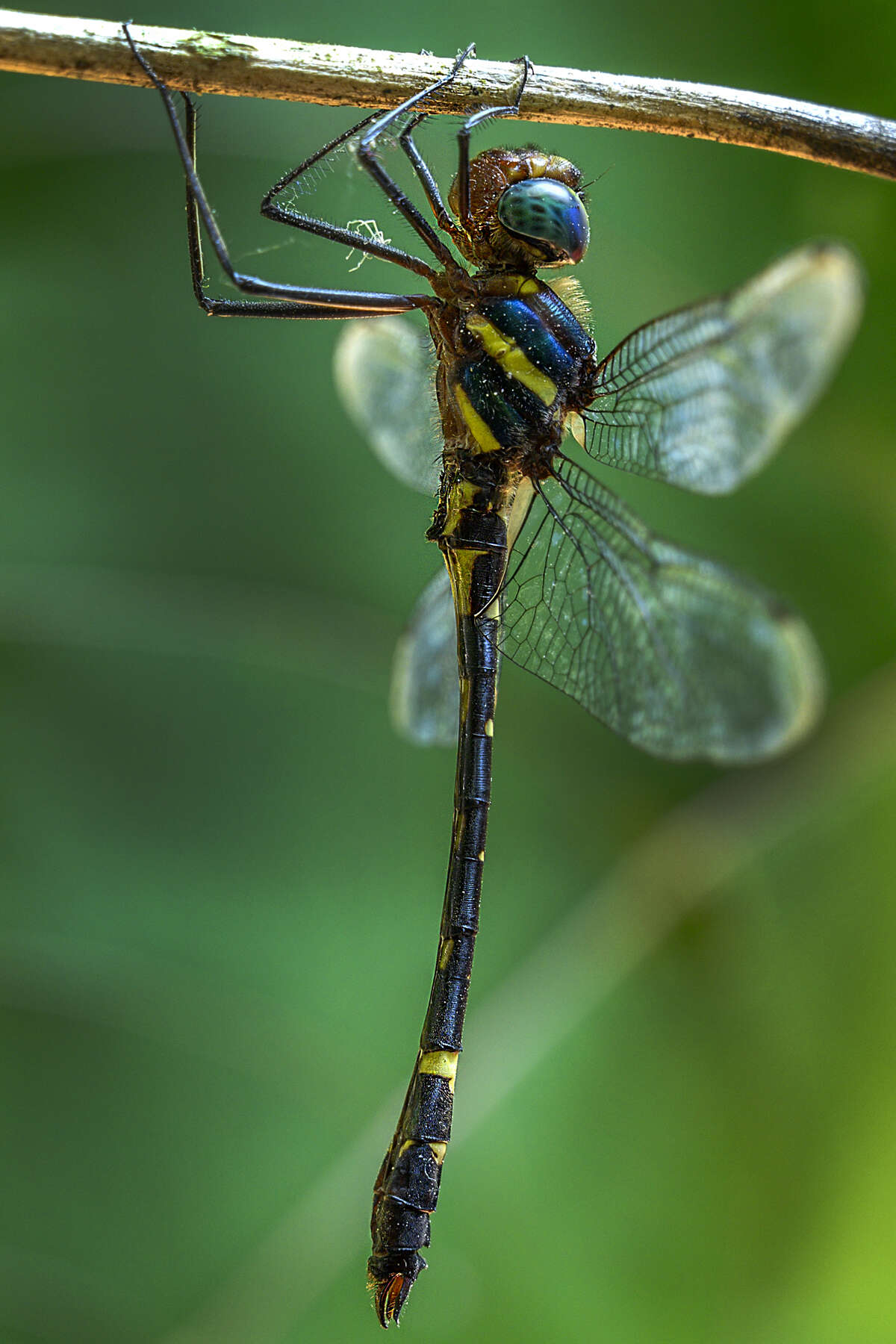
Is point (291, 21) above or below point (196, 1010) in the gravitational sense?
above

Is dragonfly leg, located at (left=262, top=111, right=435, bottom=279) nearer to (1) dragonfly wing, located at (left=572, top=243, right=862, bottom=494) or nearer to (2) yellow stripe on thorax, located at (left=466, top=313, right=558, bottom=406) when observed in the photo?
(2) yellow stripe on thorax, located at (left=466, top=313, right=558, bottom=406)

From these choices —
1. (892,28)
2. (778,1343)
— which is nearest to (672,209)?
(892,28)

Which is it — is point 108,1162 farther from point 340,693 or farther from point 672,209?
point 672,209

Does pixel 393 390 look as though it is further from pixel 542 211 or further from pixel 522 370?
pixel 542 211

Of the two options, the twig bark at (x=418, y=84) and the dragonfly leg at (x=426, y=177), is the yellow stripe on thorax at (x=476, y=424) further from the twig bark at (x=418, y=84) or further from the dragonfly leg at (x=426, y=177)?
the twig bark at (x=418, y=84)

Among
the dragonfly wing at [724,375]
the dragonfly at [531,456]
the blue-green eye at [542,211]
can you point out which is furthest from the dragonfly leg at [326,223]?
the dragonfly wing at [724,375]

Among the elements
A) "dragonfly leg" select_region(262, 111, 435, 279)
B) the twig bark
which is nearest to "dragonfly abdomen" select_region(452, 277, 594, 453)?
"dragonfly leg" select_region(262, 111, 435, 279)

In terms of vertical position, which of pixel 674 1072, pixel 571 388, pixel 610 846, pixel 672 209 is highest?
pixel 672 209
